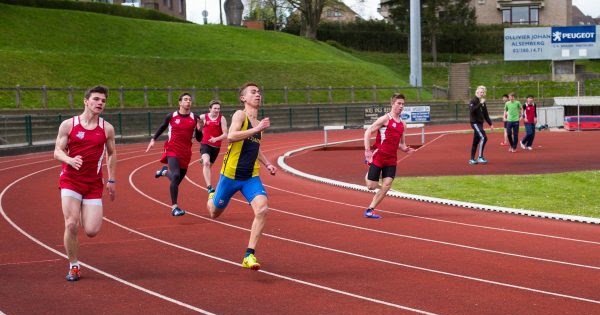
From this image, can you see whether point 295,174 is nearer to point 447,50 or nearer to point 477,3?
point 447,50

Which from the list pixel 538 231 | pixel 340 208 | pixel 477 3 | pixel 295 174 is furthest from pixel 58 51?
pixel 477 3

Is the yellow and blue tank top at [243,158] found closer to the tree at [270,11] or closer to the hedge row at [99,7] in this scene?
the hedge row at [99,7]

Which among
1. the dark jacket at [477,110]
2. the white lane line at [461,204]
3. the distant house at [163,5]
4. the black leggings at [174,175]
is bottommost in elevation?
the white lane line at [461,204]

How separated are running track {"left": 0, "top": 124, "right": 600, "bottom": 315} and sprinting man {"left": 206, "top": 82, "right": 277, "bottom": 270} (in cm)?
64

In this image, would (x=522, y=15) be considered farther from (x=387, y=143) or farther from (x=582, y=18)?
A: (x=387, y=143)

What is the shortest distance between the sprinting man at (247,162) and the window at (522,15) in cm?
8603

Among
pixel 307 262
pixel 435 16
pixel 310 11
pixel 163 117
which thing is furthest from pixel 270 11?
pixel 307 262

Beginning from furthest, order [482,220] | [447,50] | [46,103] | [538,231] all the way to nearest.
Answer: [447,50] → [46,103] → [482,220] → [538,231]

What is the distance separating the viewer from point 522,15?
299 ft

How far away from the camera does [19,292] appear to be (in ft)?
27.0

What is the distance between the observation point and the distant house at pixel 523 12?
9000 centimetres

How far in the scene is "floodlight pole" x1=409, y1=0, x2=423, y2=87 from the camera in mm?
59625

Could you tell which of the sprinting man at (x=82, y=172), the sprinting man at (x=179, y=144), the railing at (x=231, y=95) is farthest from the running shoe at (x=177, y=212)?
the railing at (x=231, y=95)

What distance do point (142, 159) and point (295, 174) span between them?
7994mm
